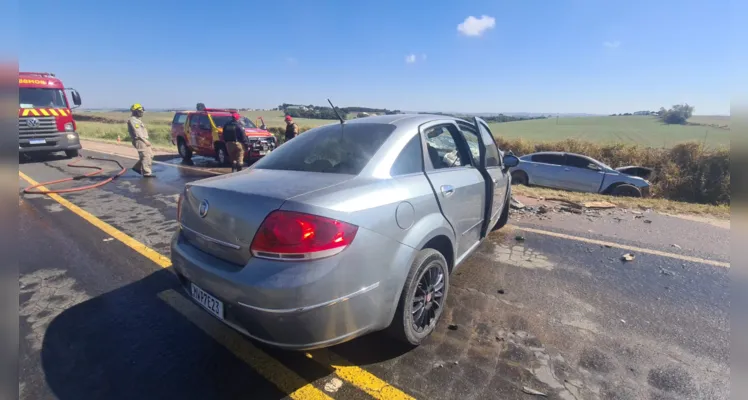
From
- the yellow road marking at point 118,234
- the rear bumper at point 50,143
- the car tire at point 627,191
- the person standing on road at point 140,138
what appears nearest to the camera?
A: the yellow road marking at point 118,234

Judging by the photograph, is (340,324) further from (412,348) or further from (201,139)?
(201,139)

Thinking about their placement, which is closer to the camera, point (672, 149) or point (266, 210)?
point (266, 210)

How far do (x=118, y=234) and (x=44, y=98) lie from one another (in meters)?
10.9

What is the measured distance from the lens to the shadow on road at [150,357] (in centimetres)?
208

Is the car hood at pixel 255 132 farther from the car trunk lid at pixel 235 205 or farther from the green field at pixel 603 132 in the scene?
the car trunk lid at pixel 235 205

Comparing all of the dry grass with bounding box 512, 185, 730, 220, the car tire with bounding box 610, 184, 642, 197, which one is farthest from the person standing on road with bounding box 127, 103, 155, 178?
the car tire with bounding box 610, 184, 642, 197

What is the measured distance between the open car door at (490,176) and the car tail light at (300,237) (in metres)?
2.19

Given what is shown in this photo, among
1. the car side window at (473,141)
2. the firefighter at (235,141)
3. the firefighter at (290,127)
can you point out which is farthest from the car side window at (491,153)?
the firefighter at (290,127)

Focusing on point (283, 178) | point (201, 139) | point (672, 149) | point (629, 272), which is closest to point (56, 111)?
point (201, 139)

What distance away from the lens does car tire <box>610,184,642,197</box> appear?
36.3 feet

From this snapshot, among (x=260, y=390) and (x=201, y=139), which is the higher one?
(x=201, y=139)

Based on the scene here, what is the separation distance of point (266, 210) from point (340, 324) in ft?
2.45

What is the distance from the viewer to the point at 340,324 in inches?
75.8

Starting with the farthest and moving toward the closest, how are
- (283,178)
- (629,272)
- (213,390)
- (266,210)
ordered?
(629,272) → (283,178) → (213,390) → (266,210)
